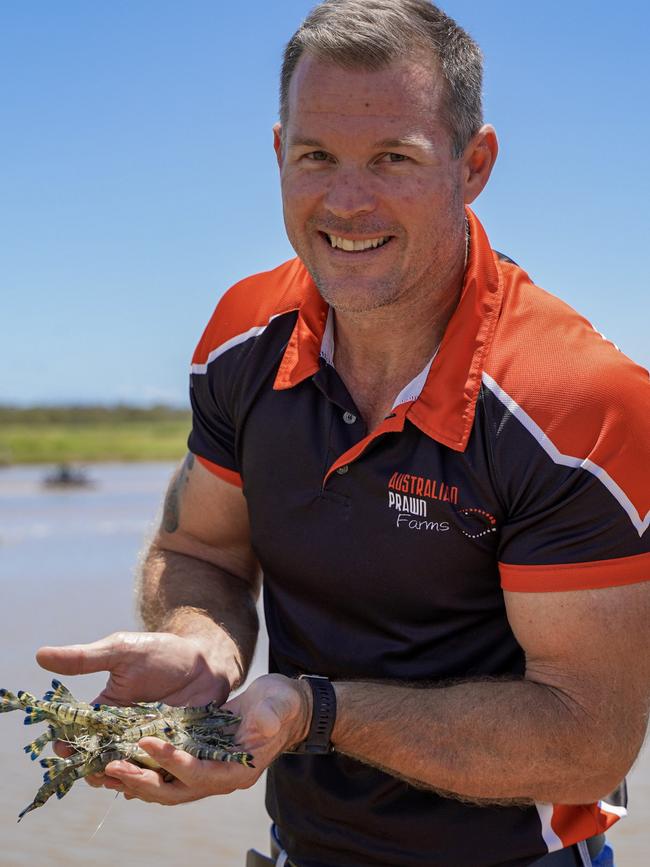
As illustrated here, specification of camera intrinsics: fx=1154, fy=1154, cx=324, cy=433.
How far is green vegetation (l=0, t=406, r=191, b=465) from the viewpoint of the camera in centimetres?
4134

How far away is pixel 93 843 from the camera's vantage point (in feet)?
21.6

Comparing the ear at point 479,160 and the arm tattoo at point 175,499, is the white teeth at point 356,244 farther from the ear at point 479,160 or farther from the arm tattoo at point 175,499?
the arm tattoo at point 175,499

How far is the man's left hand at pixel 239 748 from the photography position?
106 inches

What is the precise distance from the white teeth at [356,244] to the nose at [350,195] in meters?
0.07

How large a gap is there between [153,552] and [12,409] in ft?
191

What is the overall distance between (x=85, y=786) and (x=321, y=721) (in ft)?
15.4

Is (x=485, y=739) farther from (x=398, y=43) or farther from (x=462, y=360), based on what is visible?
(x=398, y=43)

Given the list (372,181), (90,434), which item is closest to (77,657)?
(372,181)

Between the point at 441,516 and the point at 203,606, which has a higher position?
the point at 441,516

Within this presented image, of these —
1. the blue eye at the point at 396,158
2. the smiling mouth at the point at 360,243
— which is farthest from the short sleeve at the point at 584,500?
the blue eye at the point at 396,158

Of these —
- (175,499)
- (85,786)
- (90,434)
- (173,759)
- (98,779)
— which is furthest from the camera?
(90,434)

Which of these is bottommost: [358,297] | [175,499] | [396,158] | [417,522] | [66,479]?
[66,479]

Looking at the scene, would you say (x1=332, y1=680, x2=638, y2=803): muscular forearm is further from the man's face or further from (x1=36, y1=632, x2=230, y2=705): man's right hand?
the man's face

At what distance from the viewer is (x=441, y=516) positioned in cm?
306
